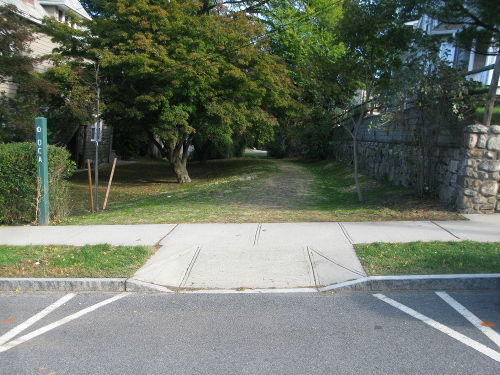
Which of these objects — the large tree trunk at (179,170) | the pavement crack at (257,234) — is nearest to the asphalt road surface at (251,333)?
the pavement crack at (257,234)

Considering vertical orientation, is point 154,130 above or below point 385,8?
below

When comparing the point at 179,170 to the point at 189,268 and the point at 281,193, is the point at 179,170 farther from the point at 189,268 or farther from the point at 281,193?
the point at 189,268

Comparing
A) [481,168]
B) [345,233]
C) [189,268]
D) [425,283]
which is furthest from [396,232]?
[189,268]

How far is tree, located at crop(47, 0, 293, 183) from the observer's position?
16359 mm

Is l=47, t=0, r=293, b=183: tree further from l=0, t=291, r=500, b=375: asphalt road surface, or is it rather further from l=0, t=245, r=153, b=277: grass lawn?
l=0, t=291, r=500, b=375: asphalt road surface

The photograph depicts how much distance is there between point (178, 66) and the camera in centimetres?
1603

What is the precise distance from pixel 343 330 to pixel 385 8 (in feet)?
27.6

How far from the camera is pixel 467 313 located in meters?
4.64

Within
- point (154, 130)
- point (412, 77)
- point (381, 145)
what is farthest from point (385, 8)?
point (154, 130)

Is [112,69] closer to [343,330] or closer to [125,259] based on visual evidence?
[125,259]

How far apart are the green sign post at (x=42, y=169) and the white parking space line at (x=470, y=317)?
7.51 meters

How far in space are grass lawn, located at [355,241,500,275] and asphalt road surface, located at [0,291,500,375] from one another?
1.52 feet

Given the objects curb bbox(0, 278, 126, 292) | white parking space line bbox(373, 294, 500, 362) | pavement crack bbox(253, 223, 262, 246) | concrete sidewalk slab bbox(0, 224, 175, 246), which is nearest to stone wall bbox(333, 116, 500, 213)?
pavement crack bbox(253, 223, 262, 246)

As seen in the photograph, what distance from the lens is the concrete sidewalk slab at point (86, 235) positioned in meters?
7.57
